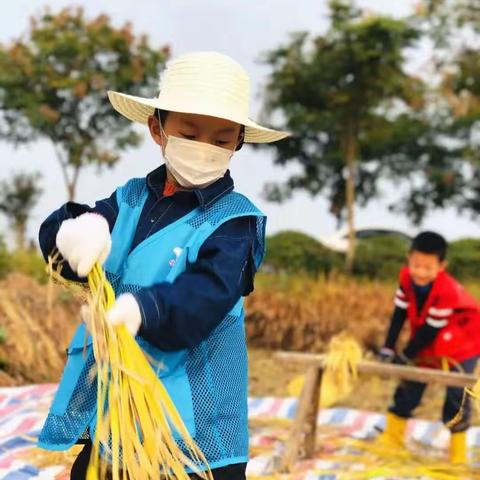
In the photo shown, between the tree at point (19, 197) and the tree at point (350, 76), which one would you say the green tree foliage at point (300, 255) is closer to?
the tree at point (350, 76)

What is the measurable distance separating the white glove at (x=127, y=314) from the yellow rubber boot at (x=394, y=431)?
3.32 metres

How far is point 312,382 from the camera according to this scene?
4.12 metres

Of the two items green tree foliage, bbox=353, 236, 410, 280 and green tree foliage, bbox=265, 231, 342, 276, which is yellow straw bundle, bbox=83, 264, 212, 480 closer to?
green tree foliage, bbox=353, 236, 410, 280

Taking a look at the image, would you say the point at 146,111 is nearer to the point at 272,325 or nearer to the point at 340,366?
the point at 340,366

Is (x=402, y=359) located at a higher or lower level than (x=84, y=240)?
lower

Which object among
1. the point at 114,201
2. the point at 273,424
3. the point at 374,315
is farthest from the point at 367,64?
the point at 114,201

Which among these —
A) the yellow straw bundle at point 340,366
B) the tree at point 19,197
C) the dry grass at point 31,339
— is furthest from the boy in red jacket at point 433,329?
the tree at point 19,197

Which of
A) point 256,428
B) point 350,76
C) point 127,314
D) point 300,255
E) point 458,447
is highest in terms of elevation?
point 350,76

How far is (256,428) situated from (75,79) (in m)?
13.6

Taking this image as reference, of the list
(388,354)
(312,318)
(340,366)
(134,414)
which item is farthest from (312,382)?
(312,318)

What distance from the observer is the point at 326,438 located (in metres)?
4.69

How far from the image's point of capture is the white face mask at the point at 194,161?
1802 millimetres

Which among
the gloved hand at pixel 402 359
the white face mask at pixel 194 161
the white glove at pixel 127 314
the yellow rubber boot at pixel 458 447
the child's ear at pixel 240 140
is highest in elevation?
the child's ear at pixel 240 140

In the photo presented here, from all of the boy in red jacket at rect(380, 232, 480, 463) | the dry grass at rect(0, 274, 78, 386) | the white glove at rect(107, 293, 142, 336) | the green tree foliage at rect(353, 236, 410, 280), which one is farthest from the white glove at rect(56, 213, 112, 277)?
A: the green tree foliage at rect(353, 236, 410, 280)
